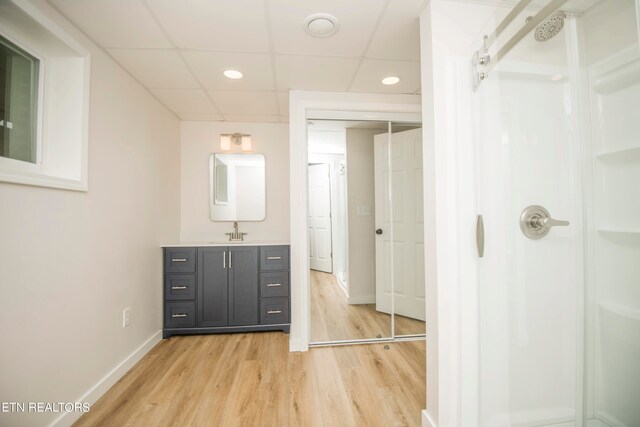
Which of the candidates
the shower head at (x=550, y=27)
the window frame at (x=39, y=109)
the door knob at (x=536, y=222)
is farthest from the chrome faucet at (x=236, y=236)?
the shower head at (x=550, y=27)

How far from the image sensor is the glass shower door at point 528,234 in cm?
94

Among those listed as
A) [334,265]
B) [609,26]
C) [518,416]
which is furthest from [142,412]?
[334,265]

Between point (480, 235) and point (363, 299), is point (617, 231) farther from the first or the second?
point (363, 299)

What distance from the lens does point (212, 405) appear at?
1.53m

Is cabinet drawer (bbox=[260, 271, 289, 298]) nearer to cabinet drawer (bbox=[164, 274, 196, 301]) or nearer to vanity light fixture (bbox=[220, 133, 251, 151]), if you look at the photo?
cabinet drawer (bbox=[164, 274, 196, 301])

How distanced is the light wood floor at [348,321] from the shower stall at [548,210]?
131cm

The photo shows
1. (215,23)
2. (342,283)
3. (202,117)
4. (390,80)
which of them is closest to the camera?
(215,23)

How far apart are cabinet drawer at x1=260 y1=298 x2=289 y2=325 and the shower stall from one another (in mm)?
1634

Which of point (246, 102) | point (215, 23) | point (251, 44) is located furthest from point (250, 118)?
point (215, 23)

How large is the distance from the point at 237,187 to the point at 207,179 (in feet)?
1.22

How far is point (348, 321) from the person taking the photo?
9.08ft

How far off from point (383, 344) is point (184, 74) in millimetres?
2884

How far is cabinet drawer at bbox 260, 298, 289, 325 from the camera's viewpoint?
99.2 inches

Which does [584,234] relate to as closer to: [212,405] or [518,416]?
[518,416]
